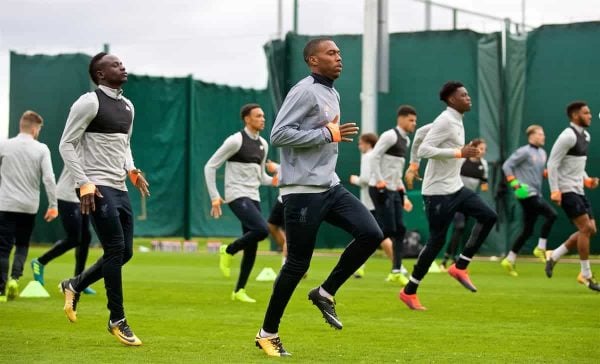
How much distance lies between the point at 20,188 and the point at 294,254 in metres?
5.98

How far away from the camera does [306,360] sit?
25.1 feet

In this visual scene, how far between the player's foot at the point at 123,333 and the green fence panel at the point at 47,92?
719 inches

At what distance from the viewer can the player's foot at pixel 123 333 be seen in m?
8.33

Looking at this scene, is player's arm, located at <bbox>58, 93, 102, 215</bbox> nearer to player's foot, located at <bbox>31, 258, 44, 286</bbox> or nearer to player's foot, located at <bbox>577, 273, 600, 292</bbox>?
player's foot, located at <bbox>31, 258, 44, 286</bbox>

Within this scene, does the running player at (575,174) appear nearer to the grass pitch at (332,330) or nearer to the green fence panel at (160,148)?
the grass pitch at (332,330)

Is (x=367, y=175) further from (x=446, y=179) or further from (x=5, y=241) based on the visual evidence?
(x=5, y=241)

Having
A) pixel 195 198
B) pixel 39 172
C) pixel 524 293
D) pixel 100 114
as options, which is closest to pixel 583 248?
pixel 524 293

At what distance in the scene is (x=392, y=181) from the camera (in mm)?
15984

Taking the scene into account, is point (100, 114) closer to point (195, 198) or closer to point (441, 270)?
point (441, 270)

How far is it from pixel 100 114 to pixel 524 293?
6.95 meters

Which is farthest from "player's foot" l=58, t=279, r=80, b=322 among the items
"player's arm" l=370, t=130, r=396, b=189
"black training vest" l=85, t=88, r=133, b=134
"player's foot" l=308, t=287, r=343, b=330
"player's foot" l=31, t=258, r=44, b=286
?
"player's arm" l=370, t=130, r=396, b=189

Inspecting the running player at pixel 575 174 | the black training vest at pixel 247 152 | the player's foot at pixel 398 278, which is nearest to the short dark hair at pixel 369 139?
the player's foot at pixel 398 278

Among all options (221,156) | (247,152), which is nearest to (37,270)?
(221,156)

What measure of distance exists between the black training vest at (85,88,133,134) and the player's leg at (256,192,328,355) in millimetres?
1634
